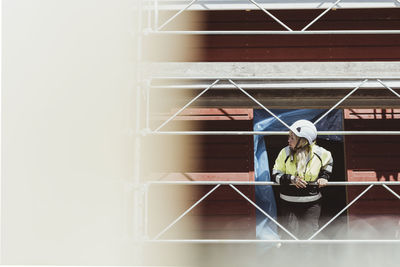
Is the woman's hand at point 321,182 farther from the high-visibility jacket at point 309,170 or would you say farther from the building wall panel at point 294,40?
the building wall panel at point 294,40

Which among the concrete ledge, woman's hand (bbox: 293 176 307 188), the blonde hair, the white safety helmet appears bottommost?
woman's hand (bbox: 293 176 307 188)

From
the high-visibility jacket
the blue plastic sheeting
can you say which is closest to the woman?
the high-visibility jacket

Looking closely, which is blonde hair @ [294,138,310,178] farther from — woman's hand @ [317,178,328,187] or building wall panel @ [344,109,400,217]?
building wall panel @ [344,109,400,217]

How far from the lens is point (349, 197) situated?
183 inches

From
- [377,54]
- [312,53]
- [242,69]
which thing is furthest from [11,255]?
[377,54]

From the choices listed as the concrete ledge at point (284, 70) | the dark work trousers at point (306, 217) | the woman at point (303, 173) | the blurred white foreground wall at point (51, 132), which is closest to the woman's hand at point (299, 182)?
the woman at point (303, 173)

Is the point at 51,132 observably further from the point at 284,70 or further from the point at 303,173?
the point at 303,173

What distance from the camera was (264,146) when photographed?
15.8 ft

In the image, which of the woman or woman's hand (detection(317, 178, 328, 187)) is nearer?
woman's hand (detection(317, 178, 328, 187))

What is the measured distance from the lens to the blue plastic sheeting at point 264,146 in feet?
15.3

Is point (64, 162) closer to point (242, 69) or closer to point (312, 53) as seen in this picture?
point (242, 69)

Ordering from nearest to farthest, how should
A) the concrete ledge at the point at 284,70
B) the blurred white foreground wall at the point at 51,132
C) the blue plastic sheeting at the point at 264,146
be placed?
the blurred white foreground wall at the point at 51,132 → the concrete ledge at the point at 284,70 → the blue plastic sheeting at the point at 264,146

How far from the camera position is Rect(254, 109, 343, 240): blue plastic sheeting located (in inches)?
183

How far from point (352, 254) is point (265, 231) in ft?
3.47
